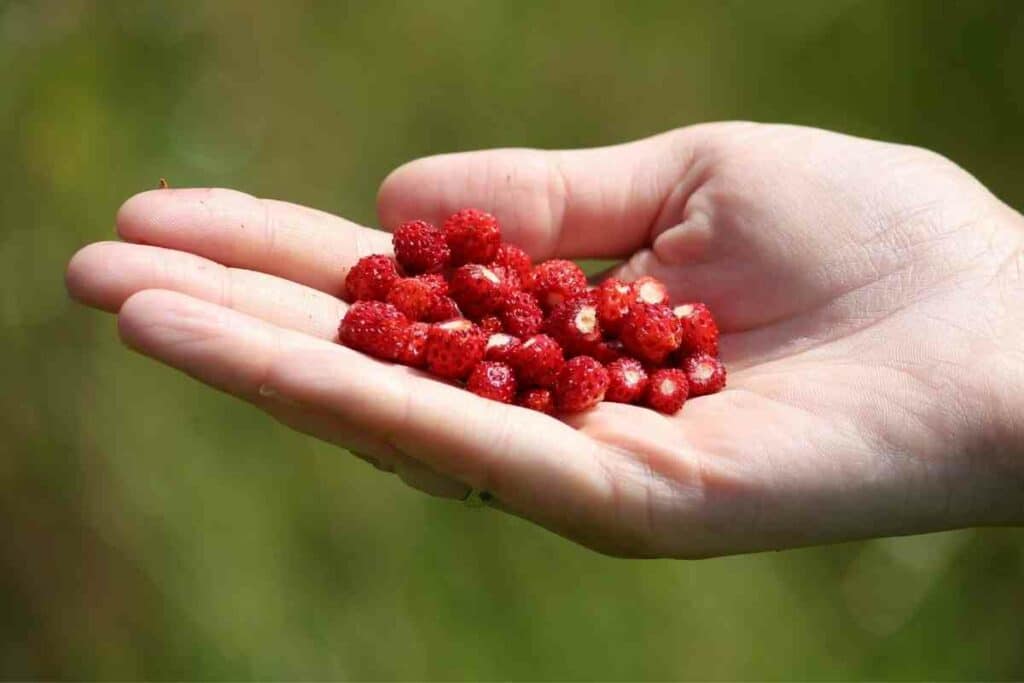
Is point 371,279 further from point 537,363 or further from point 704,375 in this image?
point 704,375

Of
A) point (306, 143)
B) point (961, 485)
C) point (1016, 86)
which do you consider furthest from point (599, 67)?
point (961, 485)

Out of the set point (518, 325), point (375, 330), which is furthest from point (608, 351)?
point (375, 330)

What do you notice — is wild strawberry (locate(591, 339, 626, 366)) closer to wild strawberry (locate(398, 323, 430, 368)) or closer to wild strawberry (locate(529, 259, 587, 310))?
wild strawberry (locate(529, 259, 587, 310))

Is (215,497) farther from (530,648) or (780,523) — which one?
(780,523)

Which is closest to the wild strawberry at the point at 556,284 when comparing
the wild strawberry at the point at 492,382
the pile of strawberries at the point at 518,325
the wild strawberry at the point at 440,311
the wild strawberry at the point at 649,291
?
the pile of strawberries at the point at 518,325

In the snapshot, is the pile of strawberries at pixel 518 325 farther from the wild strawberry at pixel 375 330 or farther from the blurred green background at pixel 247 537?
the blurred green background at pixel 247 537
